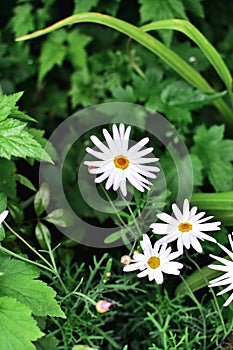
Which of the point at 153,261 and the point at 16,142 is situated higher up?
the point at 16,142

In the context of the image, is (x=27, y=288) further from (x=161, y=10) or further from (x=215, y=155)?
(x=161, y=10)

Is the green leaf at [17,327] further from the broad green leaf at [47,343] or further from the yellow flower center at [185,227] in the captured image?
the yellow flower center at [185,227]

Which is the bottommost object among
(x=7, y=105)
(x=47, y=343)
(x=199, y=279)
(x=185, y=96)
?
(x=47, y=343)

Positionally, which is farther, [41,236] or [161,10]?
[161,10]

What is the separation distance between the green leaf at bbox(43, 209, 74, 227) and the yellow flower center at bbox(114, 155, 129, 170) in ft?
Result: 0.84

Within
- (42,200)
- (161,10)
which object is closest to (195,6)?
(161,10)

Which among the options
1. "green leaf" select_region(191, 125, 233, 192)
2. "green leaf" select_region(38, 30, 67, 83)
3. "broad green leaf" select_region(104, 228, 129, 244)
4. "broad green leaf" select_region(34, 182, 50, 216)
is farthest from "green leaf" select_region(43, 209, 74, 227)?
"green leaf" select_region(38, 30, 67, 83)

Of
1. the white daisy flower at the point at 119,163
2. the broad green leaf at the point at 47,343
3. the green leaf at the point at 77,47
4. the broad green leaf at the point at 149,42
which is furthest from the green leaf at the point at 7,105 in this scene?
the green leaf at the point at 77,47

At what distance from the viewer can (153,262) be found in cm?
106

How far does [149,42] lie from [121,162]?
412 millimetres

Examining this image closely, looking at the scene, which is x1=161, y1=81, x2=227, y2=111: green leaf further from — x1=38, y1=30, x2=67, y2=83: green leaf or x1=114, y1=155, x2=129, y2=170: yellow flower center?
x1=114, y1=155, x2=129, y2=170: yellow flower center

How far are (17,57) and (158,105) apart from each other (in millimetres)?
492

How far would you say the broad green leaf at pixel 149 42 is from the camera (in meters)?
1.30

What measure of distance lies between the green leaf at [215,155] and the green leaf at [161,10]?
0.85ft
